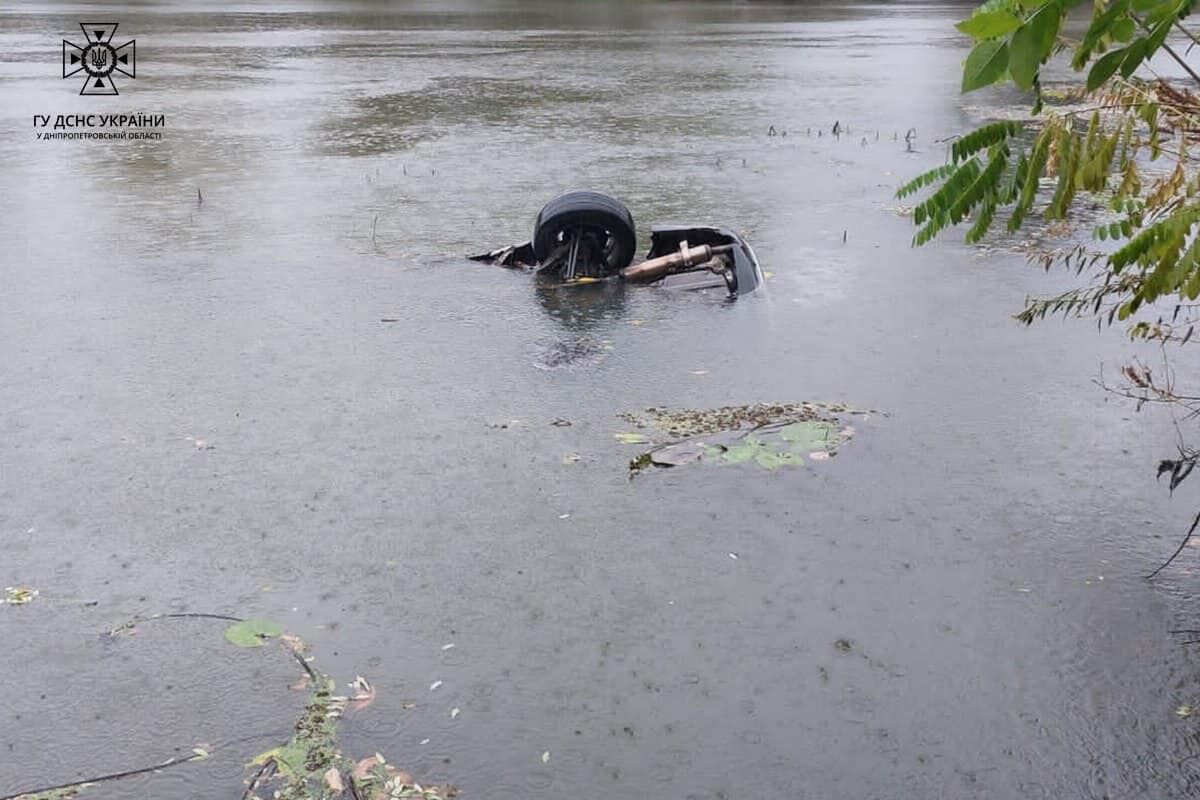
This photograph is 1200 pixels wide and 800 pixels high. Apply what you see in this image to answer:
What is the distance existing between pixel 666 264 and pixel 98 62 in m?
24.1

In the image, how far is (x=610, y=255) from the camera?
1063 centimetres

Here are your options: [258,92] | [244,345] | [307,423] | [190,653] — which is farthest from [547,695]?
[258,92]

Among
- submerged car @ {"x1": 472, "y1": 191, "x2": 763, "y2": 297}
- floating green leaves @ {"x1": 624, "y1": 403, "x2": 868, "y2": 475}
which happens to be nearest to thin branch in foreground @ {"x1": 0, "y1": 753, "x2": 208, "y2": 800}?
floating green leaves @ {"x1": 624, "y1": 403, "x2": 868, "y2": 475}

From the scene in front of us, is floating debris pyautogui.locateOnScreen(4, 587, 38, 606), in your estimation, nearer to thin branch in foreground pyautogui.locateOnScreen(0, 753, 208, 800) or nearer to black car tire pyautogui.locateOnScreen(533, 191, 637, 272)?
thin branch in foreground pyautogui.locateOnScreen(0, 753, 208, 800)

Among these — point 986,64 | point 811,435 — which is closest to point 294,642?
point 811,435

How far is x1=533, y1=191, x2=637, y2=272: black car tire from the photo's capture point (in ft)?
33.9

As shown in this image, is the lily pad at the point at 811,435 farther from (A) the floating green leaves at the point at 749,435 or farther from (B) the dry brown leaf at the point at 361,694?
(B) the dry brown leaf at the point at 361,694

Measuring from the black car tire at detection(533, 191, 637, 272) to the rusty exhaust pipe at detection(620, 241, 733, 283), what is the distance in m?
0.15

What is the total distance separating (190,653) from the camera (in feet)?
16.3

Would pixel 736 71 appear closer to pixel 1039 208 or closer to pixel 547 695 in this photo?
pixel 1039 208

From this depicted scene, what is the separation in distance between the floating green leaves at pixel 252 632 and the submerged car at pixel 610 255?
5599 mm

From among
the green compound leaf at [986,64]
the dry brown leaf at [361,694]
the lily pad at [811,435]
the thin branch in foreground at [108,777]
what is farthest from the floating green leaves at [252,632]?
the green compound leaf at [986,64]

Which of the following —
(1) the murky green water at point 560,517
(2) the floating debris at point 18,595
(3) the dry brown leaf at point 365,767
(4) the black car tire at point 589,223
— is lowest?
(2) the floating debris at point 18,595

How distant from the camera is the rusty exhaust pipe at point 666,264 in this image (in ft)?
34.3
